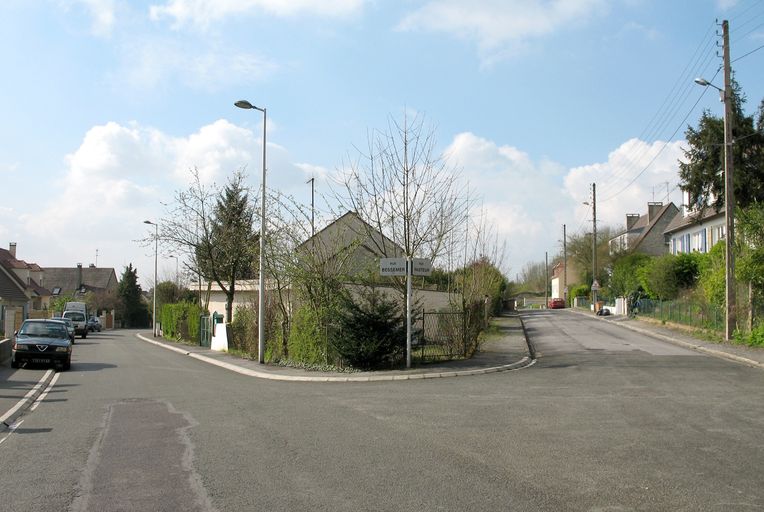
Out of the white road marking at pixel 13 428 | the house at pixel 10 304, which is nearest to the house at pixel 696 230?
the white road marking at pixel 13 428

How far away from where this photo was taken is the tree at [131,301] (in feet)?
291

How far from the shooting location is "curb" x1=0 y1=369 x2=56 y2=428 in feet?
37.7

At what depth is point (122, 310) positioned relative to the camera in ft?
291

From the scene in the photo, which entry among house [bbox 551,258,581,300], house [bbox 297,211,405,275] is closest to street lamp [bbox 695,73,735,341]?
house [bbox 297,211,405,275]

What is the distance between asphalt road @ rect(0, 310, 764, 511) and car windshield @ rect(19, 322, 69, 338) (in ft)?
27.3

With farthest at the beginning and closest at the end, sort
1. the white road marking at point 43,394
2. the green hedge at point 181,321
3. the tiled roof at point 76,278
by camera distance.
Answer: the tiled roof at point 76,278
the green hedge at point 181,321
the white road marking at point 43,394

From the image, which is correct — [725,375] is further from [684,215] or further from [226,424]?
[684,215]

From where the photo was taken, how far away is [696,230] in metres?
50.2

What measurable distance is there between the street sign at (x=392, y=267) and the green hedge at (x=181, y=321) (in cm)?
2286

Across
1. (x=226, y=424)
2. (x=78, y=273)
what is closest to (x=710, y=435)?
(x=226, y=424)

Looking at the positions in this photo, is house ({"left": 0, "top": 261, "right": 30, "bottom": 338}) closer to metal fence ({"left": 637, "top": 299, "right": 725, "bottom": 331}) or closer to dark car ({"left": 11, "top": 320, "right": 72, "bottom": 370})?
dark car ({"left": 11, "top": 320, "right": 72, "bottom": 370})

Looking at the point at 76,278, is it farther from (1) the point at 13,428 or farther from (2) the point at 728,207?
(1) the point at 13,428

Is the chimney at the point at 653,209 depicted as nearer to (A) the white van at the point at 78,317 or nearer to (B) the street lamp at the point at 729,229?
(B) the street lamp at the point at 729,229

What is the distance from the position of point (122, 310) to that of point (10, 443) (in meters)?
85.0
